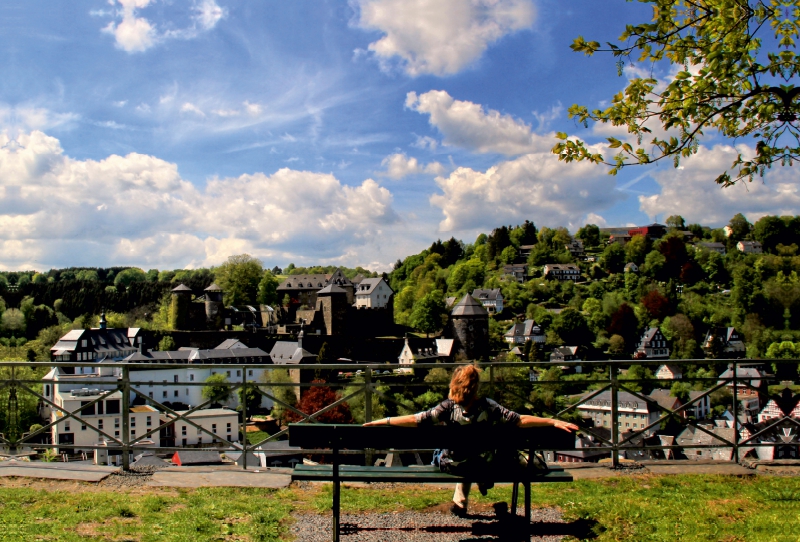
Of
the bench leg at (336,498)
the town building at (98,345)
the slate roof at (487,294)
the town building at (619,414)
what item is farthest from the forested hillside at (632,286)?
the bench leg at (336,498)

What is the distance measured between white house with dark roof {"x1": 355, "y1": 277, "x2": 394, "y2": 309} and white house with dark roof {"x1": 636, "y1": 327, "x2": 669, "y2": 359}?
36.3 meters

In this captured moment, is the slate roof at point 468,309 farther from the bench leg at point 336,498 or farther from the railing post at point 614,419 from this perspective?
the bench leg at point 336,498

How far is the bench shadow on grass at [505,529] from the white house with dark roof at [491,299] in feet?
312

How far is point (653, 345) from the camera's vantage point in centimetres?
7881

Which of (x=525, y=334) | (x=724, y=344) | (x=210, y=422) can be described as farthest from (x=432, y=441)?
(x=724, y=344)

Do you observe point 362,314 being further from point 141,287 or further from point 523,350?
point 141,287

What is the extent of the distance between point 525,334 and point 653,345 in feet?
57.1

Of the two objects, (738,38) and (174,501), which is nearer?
(174,501)

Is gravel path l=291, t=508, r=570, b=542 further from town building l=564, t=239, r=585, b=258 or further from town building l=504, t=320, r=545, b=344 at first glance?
town building l=564, t=239, r=585, b=258

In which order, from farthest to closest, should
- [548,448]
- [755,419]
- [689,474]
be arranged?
[755,419] → [689,474] → [548,448]

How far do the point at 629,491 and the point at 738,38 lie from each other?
4384 mm

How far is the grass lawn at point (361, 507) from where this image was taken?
146 inches

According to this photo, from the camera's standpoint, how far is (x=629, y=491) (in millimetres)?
4629

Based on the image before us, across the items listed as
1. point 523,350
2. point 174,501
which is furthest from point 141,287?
point 174,501
